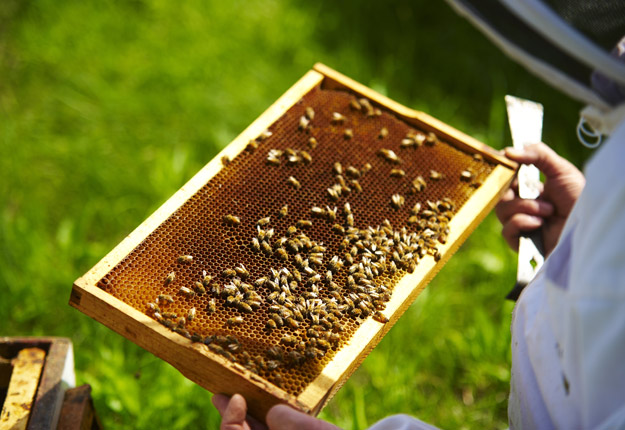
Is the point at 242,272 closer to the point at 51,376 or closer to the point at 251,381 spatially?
the point at 251,381

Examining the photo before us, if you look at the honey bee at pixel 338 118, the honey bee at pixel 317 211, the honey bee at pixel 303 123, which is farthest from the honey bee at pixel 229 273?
the honey bee at pixel 338 118

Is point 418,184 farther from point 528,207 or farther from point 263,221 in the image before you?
point 263,221

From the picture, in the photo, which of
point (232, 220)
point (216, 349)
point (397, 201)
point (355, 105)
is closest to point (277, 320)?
point (216, 349)

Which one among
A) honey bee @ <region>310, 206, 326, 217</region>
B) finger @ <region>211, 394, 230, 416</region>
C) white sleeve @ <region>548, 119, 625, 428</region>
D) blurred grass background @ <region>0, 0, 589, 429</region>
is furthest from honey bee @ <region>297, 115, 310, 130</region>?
blurred grass background @ <region>0, 0, 589, 429</region>

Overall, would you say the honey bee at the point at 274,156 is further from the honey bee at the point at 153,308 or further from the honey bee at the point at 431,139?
the honey bee at the point at 153,308

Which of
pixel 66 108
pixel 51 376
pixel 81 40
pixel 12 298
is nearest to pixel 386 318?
pixel 51 376

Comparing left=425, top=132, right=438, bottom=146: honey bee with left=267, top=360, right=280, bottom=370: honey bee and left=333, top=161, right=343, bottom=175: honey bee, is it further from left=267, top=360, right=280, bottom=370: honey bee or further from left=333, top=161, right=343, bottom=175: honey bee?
left=267, top=360, right=280, bottom=370: honey bee
